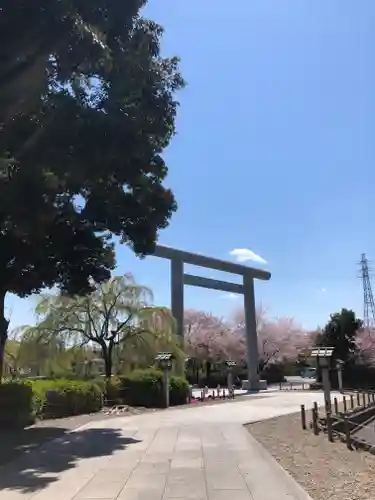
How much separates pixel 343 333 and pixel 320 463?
4231cm

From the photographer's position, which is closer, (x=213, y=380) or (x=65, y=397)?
(x=65, y=397)

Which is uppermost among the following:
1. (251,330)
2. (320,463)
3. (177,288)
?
(177,288)

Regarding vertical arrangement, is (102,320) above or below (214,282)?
below

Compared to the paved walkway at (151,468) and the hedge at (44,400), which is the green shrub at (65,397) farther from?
the paved walkway at (151,468)

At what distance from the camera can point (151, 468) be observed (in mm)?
8375

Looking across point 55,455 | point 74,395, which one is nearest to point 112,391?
point 74,395

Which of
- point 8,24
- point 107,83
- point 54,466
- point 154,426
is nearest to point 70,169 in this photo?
point 107,83

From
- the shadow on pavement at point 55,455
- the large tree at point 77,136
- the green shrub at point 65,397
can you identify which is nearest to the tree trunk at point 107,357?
the green shrub at point 65,397

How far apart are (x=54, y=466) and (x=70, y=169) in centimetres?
531

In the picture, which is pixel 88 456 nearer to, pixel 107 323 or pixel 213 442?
pixel 213 442

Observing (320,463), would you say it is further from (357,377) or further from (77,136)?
(357,377)

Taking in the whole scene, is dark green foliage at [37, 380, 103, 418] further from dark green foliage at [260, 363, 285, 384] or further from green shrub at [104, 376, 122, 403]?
dark green foliage at [260, 363, 285, 384]

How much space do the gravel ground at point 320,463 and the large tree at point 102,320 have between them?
575 inches

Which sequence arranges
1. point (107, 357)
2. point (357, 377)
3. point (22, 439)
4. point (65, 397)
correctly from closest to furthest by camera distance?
point (22, 439), point (65, 397), point (107, 357), point (357, 377)
